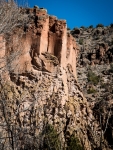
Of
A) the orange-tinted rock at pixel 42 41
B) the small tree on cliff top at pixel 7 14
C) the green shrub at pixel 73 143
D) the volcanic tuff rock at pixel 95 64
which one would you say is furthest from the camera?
the volcanic tuff rock at pixel 95 64

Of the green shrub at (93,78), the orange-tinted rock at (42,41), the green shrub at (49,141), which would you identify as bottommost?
the green shrub at (49,141)

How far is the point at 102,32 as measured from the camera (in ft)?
125

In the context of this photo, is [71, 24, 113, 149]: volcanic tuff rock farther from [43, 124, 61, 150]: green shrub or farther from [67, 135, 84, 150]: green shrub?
[43, 124, 61, 150]: green shrub

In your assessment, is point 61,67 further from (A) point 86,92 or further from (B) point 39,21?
(A) point 86,92

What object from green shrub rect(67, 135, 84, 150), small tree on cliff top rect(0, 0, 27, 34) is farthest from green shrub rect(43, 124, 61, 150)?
green shrub rect(67, 135, 84, 150)

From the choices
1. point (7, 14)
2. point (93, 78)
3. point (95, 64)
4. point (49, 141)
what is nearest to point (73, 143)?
point (7, 14)

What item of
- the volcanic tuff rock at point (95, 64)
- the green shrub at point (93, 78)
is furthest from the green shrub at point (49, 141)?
the green shrub at point (93, 78)

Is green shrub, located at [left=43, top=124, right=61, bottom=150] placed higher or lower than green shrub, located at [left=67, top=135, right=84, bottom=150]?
higher

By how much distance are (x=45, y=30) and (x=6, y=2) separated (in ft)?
26.8

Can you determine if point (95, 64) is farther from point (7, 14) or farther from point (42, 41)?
point (7, 14)

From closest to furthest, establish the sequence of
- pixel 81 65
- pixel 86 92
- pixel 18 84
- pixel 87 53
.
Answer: pixel 18 84 < pixel 86 92 < pixel 81 65 < pixel 87 53

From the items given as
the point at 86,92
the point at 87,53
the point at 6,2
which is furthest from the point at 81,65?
the point at 6,2

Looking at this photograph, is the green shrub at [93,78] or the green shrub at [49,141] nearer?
the green shrub at [49,141]

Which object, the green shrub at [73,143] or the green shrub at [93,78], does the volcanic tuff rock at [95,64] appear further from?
the green shrub at [73,143]
